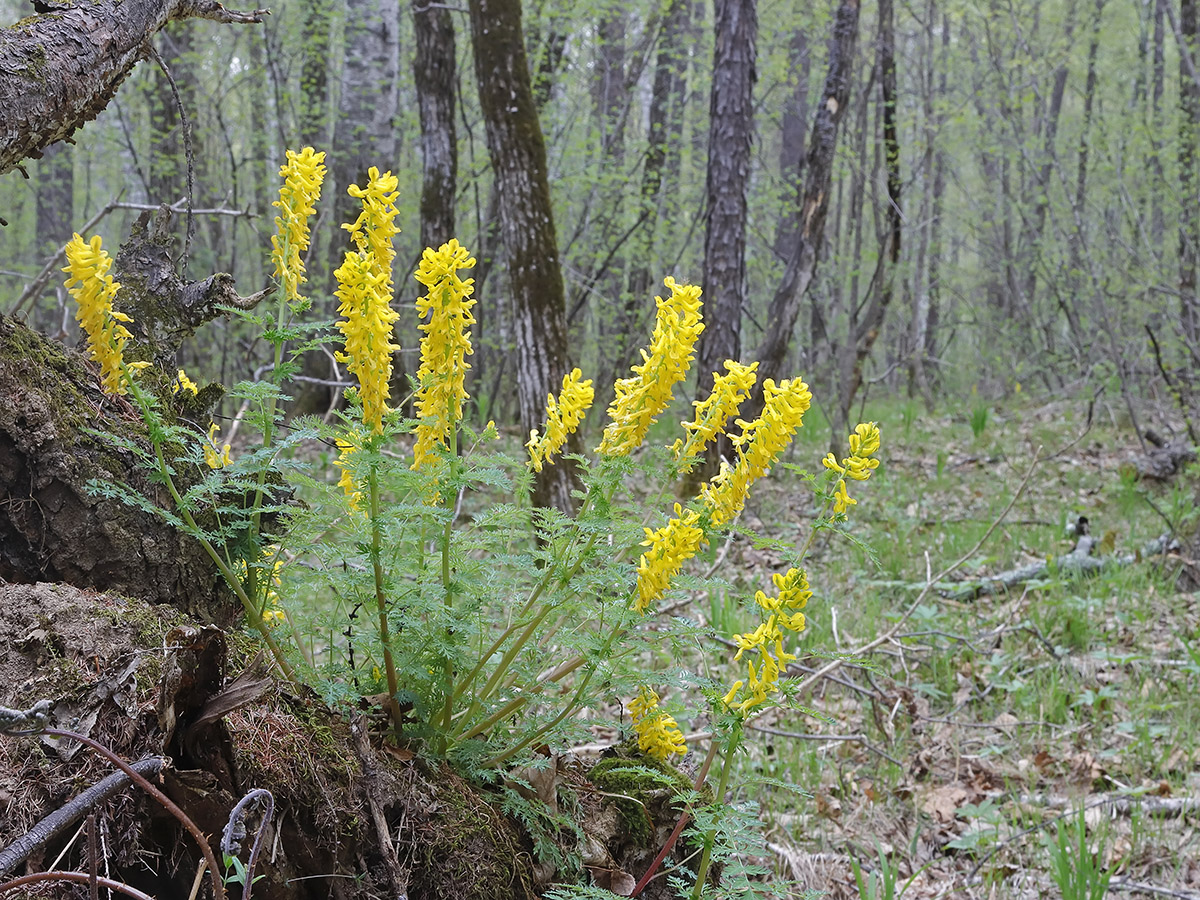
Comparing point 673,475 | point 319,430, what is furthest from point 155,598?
point 673,475

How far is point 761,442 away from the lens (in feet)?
5.60

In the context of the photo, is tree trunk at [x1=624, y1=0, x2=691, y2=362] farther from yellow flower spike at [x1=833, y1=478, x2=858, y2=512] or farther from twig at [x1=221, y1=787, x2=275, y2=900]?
twig at [x1=221, y1=787, x2=275, y2=900]

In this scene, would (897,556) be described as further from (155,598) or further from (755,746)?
(155,598)

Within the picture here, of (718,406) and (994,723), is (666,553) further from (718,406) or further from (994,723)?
(994,723)

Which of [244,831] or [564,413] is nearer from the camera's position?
[244,831]

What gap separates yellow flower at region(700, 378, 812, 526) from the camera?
66.4 inches

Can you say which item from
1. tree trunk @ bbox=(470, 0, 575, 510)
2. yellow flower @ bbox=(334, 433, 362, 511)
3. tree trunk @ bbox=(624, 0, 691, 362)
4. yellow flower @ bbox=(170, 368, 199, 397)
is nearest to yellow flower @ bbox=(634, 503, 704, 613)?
→ yellow flower @ bbox=(334, 433, 362, 511)

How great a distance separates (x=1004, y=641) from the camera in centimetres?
461

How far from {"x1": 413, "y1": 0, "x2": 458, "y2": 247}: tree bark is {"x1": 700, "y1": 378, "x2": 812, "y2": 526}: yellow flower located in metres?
6.45

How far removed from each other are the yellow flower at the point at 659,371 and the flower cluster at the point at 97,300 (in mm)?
956

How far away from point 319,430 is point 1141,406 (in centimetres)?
1150

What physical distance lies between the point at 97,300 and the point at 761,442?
1.32 m

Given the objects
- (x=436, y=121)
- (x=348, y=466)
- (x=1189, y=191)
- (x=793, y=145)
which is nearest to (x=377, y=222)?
(x=348, y=466)

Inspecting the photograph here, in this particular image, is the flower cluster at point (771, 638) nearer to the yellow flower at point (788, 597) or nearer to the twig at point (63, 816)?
the yellow flower at point (788, 597)
